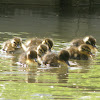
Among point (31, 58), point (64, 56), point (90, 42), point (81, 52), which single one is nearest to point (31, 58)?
point (31, 58)

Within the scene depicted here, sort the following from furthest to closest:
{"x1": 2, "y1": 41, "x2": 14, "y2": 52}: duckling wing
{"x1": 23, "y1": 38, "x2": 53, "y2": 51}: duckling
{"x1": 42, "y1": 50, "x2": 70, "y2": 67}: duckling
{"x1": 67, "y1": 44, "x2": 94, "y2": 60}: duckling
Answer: {"x1": 2, "y1": 41, "x2": 14, "y2": 52}: duckling wing
{"x1": 23, "y1": 38, "x2": 53, "y2": 51}: duckling
{"x1": 67, "y1": 44, "x2": 94, "y2": 60}: duckling
{"x1": 42, "y1": 50, "x2": 70, "y2": 67}: duckling

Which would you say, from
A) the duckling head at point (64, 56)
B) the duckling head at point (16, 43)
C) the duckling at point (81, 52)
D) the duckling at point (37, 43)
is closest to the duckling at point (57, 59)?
the duckling head at point (64, 56)

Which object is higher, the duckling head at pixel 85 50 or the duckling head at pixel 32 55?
the duckling head at pixel 32 55

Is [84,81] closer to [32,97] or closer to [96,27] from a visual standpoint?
[32,97]

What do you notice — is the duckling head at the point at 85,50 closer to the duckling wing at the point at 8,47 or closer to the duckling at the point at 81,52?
the duckling at the point at 81,52

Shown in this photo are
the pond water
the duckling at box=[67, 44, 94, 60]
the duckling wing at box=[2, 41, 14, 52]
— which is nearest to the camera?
the pond water

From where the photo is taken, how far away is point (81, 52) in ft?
20.3

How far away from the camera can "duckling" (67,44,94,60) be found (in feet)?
20.2

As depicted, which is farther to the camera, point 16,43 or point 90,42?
point 90,42

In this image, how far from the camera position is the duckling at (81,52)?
6148 millimetres

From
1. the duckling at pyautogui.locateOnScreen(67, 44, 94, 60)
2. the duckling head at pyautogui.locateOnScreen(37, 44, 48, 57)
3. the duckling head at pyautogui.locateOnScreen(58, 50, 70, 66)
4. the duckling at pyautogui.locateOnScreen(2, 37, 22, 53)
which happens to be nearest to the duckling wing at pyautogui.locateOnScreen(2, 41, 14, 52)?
the duckling at pyautogui.locateOnScreen(2, 37, 22, 53)

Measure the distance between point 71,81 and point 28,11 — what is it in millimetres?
9166

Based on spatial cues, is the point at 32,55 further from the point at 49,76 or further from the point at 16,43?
the point at 16,43

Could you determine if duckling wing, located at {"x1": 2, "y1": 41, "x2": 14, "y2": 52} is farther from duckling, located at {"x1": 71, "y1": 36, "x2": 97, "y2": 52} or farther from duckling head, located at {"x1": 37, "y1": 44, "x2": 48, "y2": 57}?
duckling, located at {"x1": 71, "y1": 36, "x2": 97, "y2": 52}
